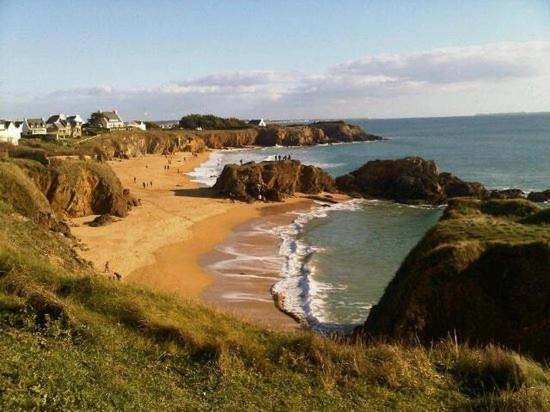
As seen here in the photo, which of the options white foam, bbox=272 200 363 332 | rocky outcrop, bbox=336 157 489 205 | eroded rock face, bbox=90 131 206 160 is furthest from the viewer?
eroded rock face, bbox=90 131 206 160

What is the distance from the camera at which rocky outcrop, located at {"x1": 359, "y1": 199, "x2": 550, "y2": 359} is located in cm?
1407

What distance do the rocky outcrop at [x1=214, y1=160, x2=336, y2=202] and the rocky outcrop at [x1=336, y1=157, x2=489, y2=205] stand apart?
3495 mm

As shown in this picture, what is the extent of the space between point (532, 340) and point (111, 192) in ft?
112

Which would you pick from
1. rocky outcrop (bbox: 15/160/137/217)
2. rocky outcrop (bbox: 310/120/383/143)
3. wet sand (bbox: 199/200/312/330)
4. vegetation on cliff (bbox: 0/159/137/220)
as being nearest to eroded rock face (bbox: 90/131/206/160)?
vegetation on cliff (bbox: 0/159/137/220)

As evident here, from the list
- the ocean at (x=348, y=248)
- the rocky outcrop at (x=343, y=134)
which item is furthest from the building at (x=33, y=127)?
the rocky outcrop at (x=343, y=134)

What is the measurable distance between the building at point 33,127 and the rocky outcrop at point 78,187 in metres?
48.8

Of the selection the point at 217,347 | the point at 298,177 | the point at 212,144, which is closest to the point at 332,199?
the point at 298,177

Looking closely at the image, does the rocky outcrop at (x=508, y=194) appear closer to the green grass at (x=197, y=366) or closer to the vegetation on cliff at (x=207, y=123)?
the green grass at (x=197, y=366)

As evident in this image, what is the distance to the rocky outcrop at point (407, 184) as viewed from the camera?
181ft

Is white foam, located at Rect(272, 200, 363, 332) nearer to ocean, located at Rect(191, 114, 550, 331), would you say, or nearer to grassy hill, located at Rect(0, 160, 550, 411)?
ocean, located at Rect(191, 114, 550, 331)

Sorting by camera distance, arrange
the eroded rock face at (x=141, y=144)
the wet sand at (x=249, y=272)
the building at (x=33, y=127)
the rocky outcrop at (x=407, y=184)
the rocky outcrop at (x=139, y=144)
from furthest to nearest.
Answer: the building at (x=33, y=127), the eroded rock face at (x=141, y=144), the rocky outcrop at (x=139, y=144), the rocky outcrop at (x=407, y=184), the wet sand at (x=249, y=272)

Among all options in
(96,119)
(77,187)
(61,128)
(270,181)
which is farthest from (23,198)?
(96,119)

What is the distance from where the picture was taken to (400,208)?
52406mm

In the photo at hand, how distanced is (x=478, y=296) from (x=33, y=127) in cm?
8883
